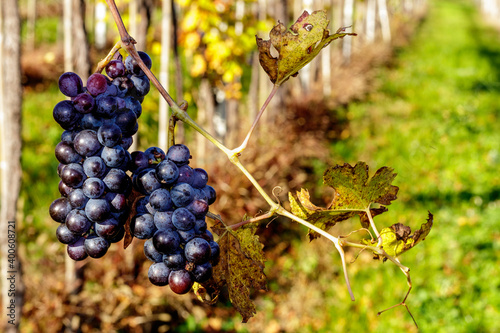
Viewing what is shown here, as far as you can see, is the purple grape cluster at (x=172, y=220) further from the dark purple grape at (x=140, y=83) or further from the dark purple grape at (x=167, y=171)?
the dark purple grape at (x=140, y=83)

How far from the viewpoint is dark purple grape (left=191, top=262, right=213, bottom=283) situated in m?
0.71

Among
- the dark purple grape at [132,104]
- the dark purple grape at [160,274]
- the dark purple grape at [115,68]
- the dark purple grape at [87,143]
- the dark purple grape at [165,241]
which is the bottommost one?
the dark purple grape at [160,274]

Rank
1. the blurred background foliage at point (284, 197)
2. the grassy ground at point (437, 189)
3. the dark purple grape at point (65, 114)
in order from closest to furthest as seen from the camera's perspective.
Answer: the dark purple grape at point (65, 114)
the blurred background foliage at point (284, 197)
the grassy ground at point (437, 189)

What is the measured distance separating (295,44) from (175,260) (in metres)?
0.44

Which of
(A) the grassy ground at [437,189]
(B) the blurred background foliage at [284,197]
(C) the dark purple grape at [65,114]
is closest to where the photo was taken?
(C) the dark purple grape at [65,114]

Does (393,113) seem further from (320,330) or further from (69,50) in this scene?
(69,50)

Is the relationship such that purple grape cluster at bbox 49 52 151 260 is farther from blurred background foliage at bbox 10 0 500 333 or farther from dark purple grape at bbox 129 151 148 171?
blurred background foliage at bbox 10 0 500 333

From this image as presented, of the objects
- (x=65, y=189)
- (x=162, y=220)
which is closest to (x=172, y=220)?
(x=162, y=220)

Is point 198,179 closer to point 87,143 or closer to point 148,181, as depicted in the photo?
point 148,181

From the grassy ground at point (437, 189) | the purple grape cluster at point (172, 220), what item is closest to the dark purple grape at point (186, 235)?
the purple grape cluster at point (172, 220)

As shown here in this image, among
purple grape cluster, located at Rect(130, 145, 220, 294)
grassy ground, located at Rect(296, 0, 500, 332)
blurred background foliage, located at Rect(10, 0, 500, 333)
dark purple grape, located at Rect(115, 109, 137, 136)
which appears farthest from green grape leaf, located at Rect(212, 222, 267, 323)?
grassy ground, located at Rect(296, 0, 500, 332)

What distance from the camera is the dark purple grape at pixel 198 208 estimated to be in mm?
716

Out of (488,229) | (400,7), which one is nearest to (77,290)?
(488,229)

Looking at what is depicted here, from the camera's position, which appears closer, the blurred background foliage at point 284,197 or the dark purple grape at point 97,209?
the dark purple grape at point 97,209
